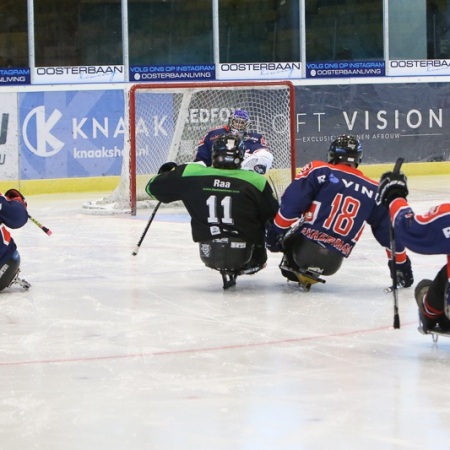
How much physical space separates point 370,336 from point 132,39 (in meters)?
8.41

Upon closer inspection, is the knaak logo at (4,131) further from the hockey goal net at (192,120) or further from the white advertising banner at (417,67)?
the white advertising banner at (417,67)

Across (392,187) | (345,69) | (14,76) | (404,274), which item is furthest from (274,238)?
(345,69)

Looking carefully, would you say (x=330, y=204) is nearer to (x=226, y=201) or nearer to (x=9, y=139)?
(x=226, y=201)

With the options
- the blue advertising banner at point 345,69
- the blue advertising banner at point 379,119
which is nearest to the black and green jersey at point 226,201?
the blue advertising banner at point 379,119

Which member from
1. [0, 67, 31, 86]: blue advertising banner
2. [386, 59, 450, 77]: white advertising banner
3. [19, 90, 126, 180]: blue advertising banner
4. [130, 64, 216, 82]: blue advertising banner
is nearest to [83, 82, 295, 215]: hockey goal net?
[19, 90, 126, 180]: blue advertising banner

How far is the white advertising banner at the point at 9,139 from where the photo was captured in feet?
39.1

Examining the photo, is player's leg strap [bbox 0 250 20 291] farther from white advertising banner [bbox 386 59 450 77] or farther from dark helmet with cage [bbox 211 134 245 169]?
white advertising banner [bbox 386 59 450 77]

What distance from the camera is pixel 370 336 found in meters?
5.23

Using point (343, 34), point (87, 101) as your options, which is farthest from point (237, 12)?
point (87, 101)

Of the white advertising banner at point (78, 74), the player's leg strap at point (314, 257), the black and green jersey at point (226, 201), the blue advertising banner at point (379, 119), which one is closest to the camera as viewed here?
the player's leg strap at point (314, 257)

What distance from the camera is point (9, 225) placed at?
20.7 ft

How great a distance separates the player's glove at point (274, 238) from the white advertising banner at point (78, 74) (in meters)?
6.58

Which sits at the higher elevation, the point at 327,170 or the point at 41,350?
the point at 327,170

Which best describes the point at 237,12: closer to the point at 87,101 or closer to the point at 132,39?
the point at 132,39
